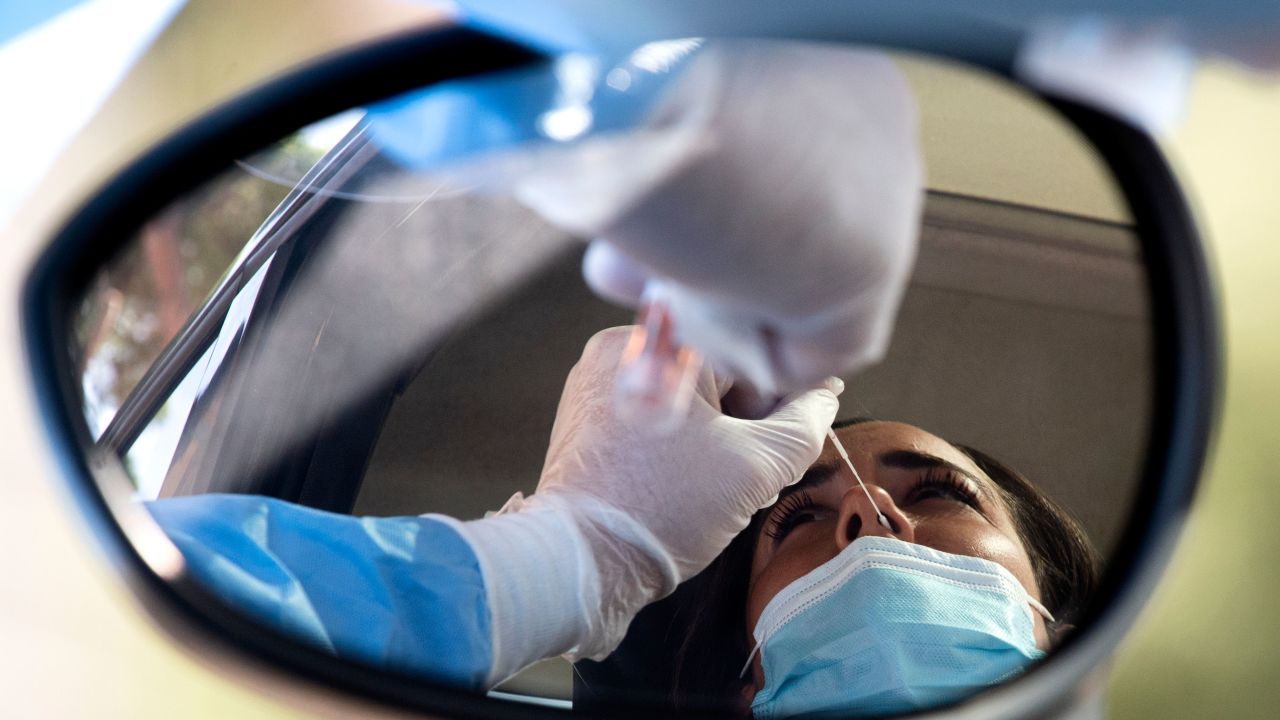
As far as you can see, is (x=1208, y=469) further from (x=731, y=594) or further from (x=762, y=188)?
(x=731, y=594)

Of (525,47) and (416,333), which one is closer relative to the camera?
(525,47)

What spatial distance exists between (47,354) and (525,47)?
0.33 m

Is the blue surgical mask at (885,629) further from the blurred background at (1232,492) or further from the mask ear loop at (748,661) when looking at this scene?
the blurred background at (1232,492)

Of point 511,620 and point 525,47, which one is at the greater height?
point 525,47

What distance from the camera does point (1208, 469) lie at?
16.0 inches

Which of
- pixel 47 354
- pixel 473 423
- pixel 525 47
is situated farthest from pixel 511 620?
pixel 525 47

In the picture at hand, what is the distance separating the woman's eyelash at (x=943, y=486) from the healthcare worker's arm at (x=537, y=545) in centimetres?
10

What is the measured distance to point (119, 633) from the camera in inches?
21.1

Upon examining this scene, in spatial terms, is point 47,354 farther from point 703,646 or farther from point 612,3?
point 703,646

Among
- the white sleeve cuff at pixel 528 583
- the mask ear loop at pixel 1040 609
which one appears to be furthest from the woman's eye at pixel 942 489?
the white sleeve cuff at pixel 528 583

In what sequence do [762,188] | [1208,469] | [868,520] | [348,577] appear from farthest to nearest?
[868,520] < [348,577] < [1208,469] < [762,188]

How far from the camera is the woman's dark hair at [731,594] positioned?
79 cm

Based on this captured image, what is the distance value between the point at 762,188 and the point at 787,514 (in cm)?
64

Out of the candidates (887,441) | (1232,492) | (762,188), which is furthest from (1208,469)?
(887,441)
